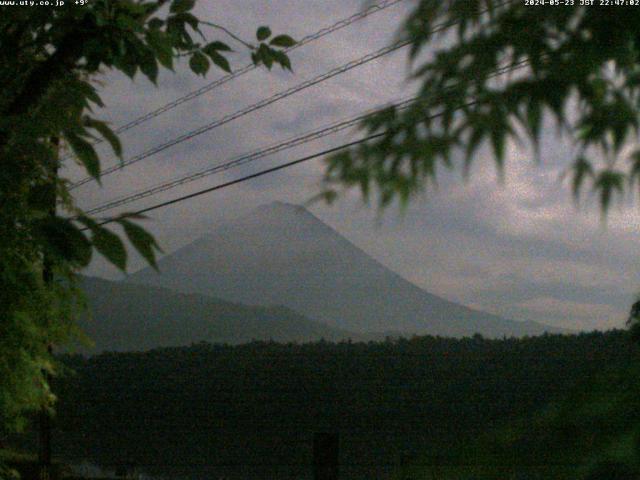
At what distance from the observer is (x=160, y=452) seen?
18500 mm

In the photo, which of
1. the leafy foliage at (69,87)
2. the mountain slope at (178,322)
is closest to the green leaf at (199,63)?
the leafy foliage at (69,87)

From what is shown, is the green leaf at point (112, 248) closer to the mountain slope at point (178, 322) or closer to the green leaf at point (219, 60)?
the green leaf at point (219, 60)

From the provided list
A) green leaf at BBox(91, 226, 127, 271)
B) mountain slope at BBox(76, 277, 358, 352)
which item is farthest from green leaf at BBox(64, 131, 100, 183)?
mountain slope at BBox(76, 277, 358, 352)

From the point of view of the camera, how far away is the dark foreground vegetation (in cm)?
1446

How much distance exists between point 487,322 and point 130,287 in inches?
3266

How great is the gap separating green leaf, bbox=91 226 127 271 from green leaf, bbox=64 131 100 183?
1.26ft

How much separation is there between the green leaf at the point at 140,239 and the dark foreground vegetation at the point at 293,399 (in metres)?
9.55

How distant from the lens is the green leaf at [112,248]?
160 cm

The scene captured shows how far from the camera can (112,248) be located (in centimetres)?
161

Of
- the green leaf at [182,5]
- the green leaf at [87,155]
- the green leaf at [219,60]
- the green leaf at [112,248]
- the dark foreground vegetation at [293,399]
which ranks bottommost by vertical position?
the dark foreground vegetation at [293,399]

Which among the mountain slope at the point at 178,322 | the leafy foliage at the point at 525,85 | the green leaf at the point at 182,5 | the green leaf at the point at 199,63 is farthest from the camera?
the mountain slope at the point at 178,322

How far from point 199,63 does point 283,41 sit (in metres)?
A: 0.42

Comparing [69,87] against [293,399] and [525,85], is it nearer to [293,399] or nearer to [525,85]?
[525,85]

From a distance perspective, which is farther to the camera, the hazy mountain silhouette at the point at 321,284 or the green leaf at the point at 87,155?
the hazy mountain silhouette at the point at 321,284
